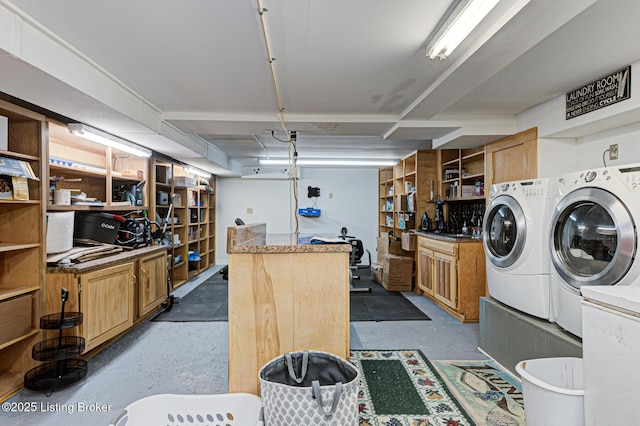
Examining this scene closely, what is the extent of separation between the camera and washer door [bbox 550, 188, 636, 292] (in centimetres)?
166

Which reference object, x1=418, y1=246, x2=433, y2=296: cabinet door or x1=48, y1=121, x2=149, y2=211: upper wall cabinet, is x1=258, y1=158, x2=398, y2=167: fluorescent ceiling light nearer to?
x1=418, y1=246, x2=433, y2=296: cabinet door

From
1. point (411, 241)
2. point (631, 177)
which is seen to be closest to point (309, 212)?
point (411, 241)

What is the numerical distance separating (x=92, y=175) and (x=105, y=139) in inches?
21.5

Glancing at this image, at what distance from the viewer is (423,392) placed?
2.16 metres

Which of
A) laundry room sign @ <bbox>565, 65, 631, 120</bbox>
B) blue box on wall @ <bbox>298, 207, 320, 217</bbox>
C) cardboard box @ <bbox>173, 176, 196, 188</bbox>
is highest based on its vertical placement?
laundry room sign @ <bbox>565, 65, 631, 120</bbox>

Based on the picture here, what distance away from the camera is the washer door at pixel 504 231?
241cm

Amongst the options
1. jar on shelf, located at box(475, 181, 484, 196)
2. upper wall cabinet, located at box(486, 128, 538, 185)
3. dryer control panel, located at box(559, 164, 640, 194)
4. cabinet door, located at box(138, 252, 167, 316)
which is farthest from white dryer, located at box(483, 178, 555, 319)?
cabinet door, located at box(138, 252, 167, 316)

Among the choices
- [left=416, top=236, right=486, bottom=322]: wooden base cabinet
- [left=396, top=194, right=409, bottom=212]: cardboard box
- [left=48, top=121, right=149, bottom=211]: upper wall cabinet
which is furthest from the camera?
[left=396, top=194, right=409, bottom=212]: cardboard box

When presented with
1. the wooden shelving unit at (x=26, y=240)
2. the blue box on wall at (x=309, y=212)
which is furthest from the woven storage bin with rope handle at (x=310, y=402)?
the blue box on wall at (x=309, y=212)

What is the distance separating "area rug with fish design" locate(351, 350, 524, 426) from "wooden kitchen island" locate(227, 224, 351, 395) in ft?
2.11

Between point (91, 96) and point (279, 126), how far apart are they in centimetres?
180

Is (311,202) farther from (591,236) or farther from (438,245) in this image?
(591,236)

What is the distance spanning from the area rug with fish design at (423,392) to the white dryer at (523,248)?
2.04ft

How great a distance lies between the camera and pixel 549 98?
2867mm
